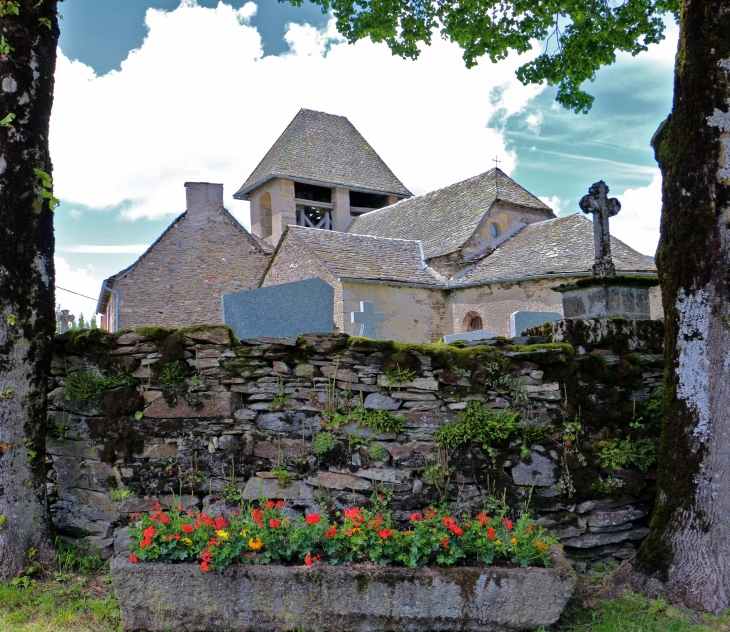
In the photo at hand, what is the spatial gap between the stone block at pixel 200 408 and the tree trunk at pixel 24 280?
806mm

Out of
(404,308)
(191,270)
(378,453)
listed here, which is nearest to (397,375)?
(378,453)

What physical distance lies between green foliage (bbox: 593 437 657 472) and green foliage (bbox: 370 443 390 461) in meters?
1.82

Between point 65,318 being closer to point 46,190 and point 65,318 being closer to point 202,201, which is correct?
point 202,201

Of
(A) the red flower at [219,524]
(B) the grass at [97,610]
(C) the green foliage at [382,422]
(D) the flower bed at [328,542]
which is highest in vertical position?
(C) the green foliage at [382,422]

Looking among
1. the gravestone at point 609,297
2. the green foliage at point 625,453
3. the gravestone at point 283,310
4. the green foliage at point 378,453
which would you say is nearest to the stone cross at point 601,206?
the gravestone at point 609,297

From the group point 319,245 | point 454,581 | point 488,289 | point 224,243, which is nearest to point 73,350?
point 454,581

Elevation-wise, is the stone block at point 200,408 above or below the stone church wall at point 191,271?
below

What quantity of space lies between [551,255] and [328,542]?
1495 centimetres

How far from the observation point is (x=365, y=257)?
18516mm

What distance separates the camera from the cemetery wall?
510cm

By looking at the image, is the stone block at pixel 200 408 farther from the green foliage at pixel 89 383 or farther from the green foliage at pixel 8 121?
the green foliage at pixel 8 121

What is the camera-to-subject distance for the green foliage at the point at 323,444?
16.9ft

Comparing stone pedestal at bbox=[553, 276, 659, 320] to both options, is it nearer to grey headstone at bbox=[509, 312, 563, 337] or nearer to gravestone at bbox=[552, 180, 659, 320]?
gravestone at bbox=[552, 180, 659, 320]

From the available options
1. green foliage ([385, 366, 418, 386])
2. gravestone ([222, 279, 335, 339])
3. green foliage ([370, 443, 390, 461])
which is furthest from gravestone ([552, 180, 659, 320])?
green foliage ([370, 443, 390, 461])
